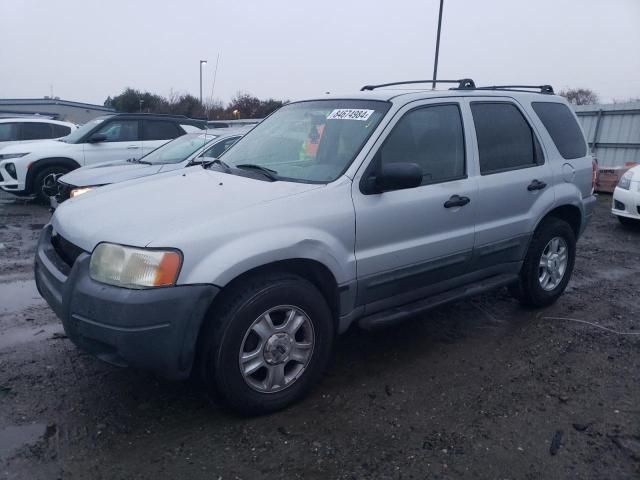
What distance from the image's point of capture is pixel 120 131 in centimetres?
1069

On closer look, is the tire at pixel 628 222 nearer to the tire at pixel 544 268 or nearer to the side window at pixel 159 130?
the tire at pixel 544 268

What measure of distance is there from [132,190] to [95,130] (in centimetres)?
775

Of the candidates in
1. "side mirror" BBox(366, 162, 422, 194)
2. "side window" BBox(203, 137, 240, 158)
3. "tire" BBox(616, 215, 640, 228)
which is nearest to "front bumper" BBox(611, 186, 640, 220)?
"tire" BBox(616, 215, 640, 228)

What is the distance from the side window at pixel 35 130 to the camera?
1330cm

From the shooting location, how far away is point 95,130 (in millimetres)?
10461

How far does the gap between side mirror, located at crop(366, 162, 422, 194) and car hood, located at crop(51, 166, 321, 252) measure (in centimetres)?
38

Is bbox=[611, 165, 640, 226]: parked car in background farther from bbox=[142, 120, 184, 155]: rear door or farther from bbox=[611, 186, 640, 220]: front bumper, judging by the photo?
bbox=[142, 120, 184, 155]: rear door

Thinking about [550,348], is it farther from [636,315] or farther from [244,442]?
[244,442]

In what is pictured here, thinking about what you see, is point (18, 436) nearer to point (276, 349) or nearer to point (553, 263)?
point (276, 349)

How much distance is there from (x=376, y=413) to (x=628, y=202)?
710cm

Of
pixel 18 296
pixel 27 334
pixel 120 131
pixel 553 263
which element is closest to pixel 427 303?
pixel 553 263

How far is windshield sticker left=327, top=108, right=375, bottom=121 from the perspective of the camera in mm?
3721

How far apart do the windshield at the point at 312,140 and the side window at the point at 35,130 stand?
11067mm

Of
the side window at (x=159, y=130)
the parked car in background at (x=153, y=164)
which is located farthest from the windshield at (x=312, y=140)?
the side window at (x=159, y=130)
